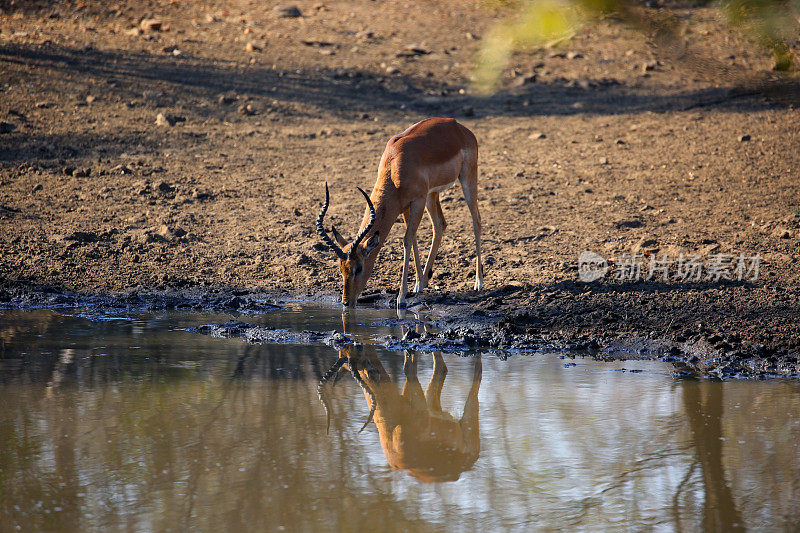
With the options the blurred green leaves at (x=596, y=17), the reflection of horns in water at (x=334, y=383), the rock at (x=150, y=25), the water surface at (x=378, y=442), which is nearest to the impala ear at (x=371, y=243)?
the water surface at (x=378, y=442)

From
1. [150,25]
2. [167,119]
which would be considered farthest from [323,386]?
[150,25]

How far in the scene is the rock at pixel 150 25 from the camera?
54.4 ft

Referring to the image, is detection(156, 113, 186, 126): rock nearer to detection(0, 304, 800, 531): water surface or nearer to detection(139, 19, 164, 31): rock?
detection(139, 19, 164, 31): rock

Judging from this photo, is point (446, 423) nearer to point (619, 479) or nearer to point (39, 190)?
point (619, 479)

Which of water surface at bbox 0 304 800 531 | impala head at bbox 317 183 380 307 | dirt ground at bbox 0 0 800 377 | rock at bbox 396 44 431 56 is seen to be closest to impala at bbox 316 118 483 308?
impala head at bbox 317 183 380 307

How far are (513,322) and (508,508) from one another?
145 inches

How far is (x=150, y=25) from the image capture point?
1658cm

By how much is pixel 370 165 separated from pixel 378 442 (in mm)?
7532

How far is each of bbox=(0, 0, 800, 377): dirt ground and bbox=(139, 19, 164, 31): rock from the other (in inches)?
2.4

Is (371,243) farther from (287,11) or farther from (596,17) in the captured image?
(287,11)

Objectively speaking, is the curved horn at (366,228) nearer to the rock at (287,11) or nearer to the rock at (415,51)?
the rock at (415,51)

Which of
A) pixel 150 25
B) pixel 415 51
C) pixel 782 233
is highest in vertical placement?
pixel 150 25

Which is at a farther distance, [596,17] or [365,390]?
[365,390]

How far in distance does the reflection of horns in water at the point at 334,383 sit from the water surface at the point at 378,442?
4 centimetres
